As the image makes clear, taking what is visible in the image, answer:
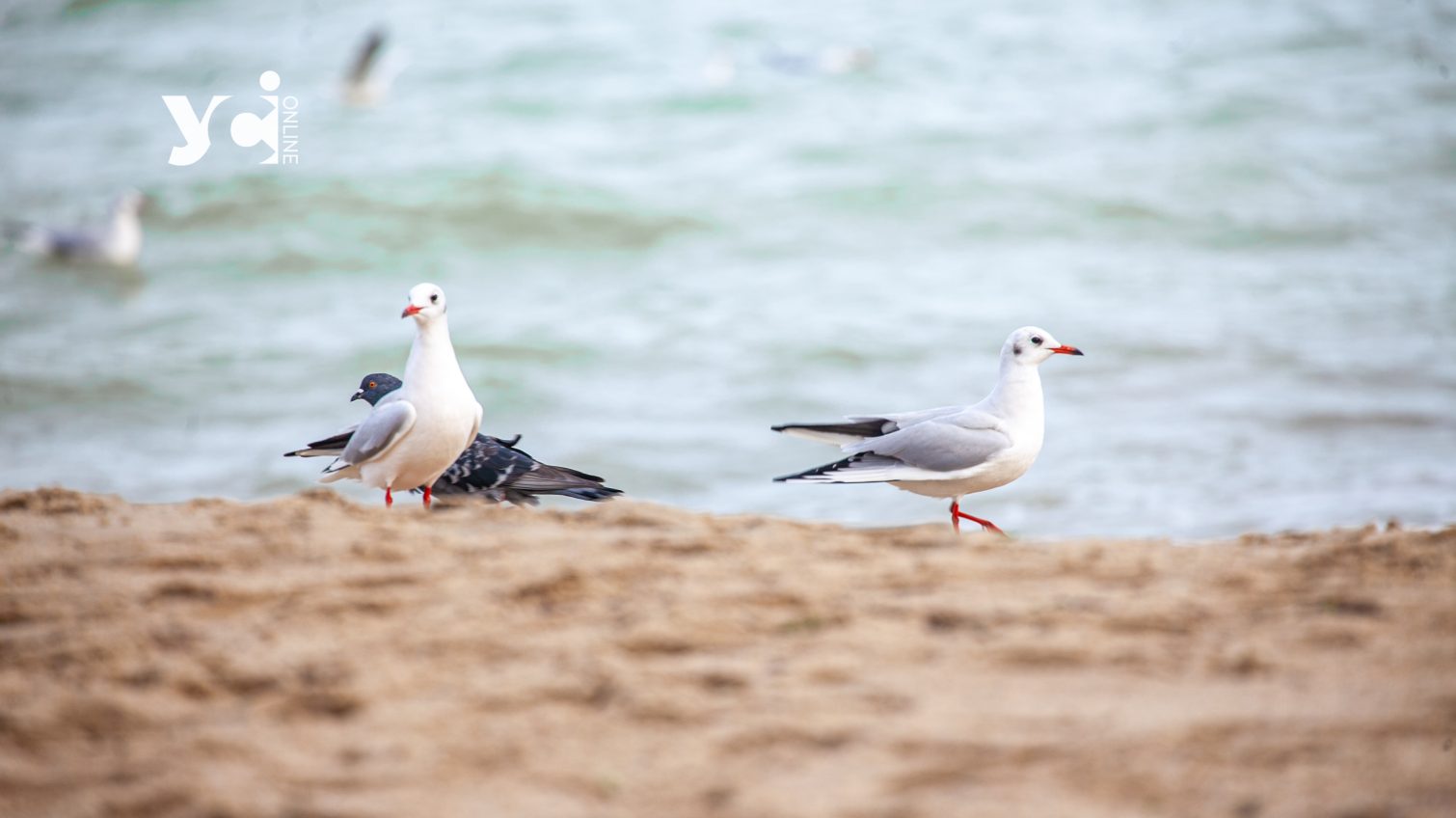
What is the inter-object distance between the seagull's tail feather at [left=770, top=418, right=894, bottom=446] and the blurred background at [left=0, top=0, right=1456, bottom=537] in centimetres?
241

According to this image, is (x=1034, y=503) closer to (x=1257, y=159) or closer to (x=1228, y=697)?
(x=1228, y=697)

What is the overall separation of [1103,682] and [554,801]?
1223 mm

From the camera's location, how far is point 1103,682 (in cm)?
305

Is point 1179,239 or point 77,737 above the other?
point 1179,239

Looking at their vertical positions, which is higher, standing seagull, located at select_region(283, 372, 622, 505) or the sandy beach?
standing seagull, located at select_region(283, 372, 622, 505)

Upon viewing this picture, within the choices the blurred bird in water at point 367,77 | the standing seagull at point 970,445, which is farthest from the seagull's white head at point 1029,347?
the blurred bird in water at point 367,77

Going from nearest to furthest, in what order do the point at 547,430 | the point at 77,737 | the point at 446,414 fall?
the point at 77,737 < the point at 446,414 < the point at 547,430

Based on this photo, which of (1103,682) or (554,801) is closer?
(554,801)

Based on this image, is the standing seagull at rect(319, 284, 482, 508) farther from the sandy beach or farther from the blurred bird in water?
the blurred bird in water

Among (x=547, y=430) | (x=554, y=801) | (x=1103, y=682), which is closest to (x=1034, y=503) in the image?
(x=547, y=430)

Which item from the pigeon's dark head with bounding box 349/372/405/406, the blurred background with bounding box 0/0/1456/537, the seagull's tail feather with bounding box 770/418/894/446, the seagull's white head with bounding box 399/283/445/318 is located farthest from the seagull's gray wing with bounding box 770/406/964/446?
the blurred background with bounding box 0/0/1456/537

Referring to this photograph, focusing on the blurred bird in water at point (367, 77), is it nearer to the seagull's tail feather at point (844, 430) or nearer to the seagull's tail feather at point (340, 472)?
the seagull's tail feather at point (340, 472)

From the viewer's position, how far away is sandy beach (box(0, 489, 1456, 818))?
2.66 m

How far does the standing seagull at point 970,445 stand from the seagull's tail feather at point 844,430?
0.11m
